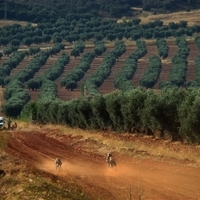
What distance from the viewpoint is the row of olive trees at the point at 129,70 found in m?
122

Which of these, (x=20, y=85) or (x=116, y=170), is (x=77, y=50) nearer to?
(x=20, y=85)

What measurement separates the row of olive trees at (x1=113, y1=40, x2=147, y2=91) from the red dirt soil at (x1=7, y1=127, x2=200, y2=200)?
7597cm

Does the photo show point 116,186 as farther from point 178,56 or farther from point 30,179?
point 178,56

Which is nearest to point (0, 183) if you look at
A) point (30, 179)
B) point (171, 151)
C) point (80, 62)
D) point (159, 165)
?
point (30, 179)

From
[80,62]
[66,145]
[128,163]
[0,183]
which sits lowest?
[80,62]

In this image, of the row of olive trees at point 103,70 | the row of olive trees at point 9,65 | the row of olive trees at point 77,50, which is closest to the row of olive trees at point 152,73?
the row of olive trees at point 103,70

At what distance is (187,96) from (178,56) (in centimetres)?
12119

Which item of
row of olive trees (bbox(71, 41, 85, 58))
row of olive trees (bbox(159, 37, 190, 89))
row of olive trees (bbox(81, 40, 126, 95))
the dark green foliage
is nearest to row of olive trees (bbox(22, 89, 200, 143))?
the dark green foliage

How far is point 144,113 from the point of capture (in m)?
40.2

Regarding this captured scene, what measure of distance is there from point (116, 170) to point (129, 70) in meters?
113

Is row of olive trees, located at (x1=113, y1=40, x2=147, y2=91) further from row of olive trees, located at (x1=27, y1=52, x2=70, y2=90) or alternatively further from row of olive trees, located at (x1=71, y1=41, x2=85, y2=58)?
row of olive trees, located at (x1=71, y1=41, x2=85, y2=58)

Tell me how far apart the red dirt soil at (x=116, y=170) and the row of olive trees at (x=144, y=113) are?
199 centimetres

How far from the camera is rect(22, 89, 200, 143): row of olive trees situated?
35188 millimetres

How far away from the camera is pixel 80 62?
529ft
